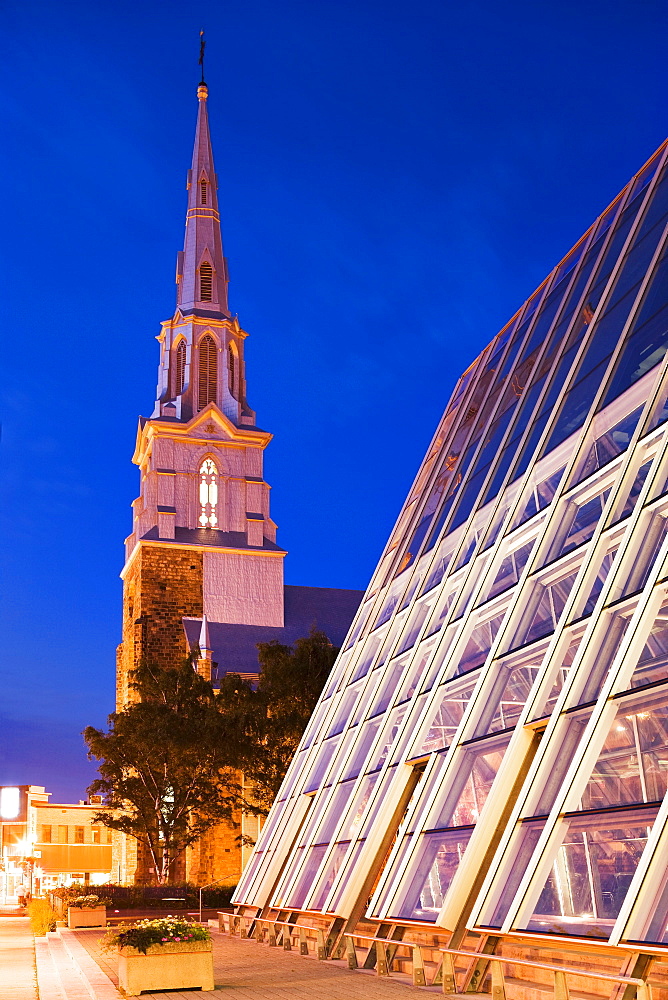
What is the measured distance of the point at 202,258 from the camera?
202 feet

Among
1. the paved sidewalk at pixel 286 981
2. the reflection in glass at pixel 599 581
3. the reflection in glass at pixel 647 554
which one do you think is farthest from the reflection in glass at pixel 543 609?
the paved sidewalk at pixel 286 981

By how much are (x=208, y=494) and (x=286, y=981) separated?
44.6m

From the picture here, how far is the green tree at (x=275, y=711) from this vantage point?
37.5 m

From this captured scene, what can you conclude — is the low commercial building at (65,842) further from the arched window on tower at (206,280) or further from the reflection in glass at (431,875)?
the reflection in glass at (431,875)

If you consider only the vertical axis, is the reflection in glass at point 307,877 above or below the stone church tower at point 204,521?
below

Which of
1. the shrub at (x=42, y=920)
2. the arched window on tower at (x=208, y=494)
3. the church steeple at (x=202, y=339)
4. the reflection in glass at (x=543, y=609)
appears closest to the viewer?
the reflection in glass at (x=543, y=609)

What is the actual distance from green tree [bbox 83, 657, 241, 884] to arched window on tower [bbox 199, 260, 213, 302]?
2857 cm

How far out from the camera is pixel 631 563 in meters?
9.78

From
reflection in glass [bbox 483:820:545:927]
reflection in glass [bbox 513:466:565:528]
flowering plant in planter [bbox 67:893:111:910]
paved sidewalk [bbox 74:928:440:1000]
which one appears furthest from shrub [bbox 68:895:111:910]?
reflection in glass [bbox 483:820:545:927]

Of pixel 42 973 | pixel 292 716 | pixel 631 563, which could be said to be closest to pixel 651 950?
pixel 631 563

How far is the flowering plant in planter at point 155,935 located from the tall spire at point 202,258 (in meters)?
49.0

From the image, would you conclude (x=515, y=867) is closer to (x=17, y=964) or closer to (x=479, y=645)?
(x=479, y=645)

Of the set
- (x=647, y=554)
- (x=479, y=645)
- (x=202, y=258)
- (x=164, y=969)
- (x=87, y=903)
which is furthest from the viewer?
(x=202, y=258)

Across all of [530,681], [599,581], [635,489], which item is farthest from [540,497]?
[635,489]
